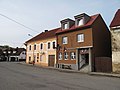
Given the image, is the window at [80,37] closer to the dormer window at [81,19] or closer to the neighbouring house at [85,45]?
the neighbouring house at [85,45]

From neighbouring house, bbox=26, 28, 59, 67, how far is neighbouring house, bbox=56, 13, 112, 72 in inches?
115

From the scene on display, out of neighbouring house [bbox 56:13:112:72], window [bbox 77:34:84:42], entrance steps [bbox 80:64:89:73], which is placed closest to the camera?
neighbouring house [bbox 56:13:112:72]

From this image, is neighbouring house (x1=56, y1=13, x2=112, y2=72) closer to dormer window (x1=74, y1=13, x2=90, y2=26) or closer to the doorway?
dormer window (x1=74, y1=13, x2=90, y2=26)

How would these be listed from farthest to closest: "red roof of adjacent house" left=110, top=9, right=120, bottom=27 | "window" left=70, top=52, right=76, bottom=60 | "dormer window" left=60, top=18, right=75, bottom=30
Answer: "dormer window" left=60, top=18, right=75, bottom=30 → "window" left=70, top=52, right=76, bottom=60 → "red roof of adjacent house" left=110, top=9, right=120, bottom=27

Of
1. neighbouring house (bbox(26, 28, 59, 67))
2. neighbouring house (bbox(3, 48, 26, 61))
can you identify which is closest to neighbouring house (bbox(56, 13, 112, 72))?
neighbouring house (bbox(26, 28, 59, 67))

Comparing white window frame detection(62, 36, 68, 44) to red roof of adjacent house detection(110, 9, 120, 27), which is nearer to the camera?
red roof of adjacent house detection(110, 9, 120, 27)

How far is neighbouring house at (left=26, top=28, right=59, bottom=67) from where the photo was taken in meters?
37.8

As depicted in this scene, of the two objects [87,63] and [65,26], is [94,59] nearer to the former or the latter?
[87,63]

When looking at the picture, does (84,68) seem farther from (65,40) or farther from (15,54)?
(15,54)

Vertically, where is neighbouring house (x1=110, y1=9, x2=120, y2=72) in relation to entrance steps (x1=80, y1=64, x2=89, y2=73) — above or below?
Result: above

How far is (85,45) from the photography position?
29719 millimetres

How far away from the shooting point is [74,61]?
31.5 metres

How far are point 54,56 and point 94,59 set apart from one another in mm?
10314

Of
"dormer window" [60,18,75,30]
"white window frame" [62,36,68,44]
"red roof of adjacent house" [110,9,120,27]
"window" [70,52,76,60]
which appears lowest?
"window" [70,52,76,60]
